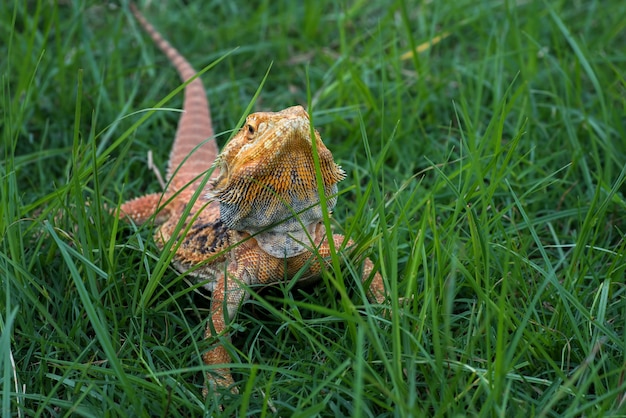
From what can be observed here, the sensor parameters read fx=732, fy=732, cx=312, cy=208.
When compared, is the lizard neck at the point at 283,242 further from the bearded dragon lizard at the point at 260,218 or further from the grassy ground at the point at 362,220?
the grassy ground at the point at 362,220

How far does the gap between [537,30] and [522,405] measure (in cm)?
324

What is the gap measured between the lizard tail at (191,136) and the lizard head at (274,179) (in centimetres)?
97

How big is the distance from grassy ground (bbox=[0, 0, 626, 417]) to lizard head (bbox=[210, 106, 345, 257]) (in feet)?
0.79

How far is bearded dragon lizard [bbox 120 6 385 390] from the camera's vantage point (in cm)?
275

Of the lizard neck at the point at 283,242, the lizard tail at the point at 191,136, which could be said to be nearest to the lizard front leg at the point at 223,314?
the lizard neck at the point at 283,242

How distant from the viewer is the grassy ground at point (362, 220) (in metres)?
2.56

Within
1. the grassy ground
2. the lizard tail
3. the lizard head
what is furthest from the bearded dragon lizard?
the lizard tail

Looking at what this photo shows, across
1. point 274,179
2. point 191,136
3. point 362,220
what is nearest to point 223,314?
point 274,179

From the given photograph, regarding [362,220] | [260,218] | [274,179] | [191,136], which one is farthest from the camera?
[191,136]

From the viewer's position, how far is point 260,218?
2.93 metres

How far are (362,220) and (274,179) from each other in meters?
0.75

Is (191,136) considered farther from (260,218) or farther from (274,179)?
(274,179)

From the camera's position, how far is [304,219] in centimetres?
298

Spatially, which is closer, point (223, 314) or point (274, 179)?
point (274, 179)
